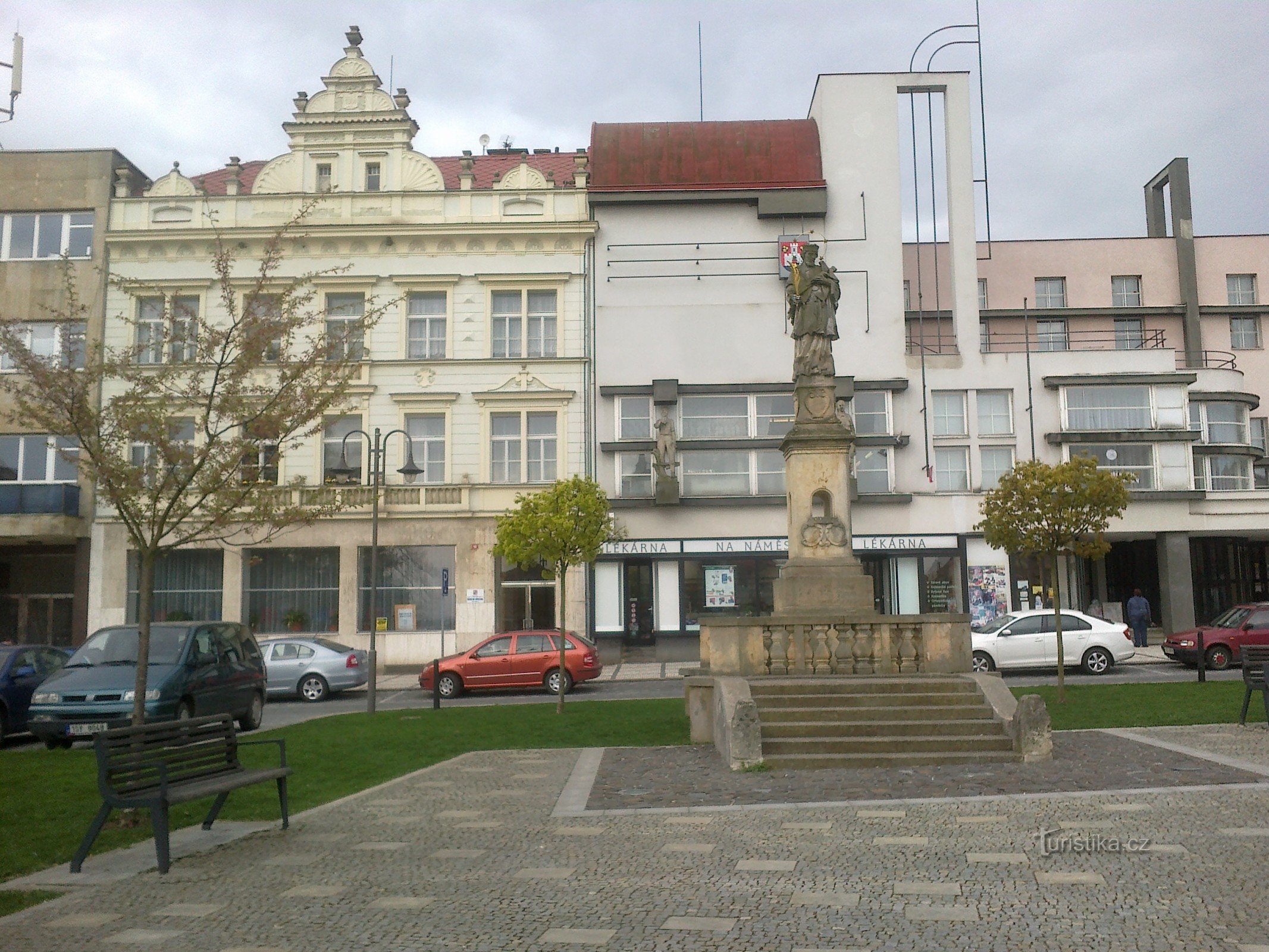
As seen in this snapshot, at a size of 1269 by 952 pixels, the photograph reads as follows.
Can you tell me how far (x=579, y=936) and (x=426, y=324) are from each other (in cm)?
3072

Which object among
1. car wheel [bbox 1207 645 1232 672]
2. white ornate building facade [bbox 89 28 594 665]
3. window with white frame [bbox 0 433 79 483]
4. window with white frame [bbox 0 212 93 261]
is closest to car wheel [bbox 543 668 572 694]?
white ornate building facade [bbox 89 28 594 665]

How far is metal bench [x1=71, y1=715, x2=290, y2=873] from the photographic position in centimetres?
781

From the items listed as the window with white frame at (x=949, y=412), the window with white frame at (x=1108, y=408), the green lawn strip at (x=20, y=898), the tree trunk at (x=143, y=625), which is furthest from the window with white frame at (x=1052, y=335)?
the green lawn strip at (x=20, y=898)

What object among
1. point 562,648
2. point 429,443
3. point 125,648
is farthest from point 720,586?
point 125,648

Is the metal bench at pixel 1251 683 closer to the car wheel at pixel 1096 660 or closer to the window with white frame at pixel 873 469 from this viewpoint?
the car wheel at pixel 1096 660

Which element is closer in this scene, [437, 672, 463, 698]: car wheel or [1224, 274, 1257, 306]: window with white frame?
[437, 672, 463, 698]: car wheel

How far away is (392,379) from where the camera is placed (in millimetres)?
34969

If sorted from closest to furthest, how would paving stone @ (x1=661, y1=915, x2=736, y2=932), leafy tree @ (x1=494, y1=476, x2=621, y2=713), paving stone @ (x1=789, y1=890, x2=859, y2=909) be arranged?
paving stone @ (x1=661, y1=915, x2=736, y2=932), paving stone @ (x1=789, y1=890, x2=859, y2=909), leafy tree @ (x1=494, y1=476, x2=621, y2=713)

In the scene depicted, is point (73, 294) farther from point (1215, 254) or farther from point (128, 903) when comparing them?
point (1215, 254)

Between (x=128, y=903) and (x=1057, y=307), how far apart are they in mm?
40544

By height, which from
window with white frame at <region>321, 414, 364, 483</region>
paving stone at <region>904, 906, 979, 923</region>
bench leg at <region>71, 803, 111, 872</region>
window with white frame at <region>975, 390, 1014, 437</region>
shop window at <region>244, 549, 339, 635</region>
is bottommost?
paving stone at <region>904, 906, 979, 923</region>

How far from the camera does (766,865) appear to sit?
25.1 feet

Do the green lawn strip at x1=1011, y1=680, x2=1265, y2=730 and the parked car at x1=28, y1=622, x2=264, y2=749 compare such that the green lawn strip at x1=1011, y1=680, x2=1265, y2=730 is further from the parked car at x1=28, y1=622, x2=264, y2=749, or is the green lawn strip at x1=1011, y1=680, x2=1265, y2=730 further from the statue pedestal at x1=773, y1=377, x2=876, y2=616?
the parked car at x1=28, y1=622, x2=264, y2=749

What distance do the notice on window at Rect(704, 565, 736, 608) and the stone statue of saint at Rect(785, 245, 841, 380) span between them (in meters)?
17.8
